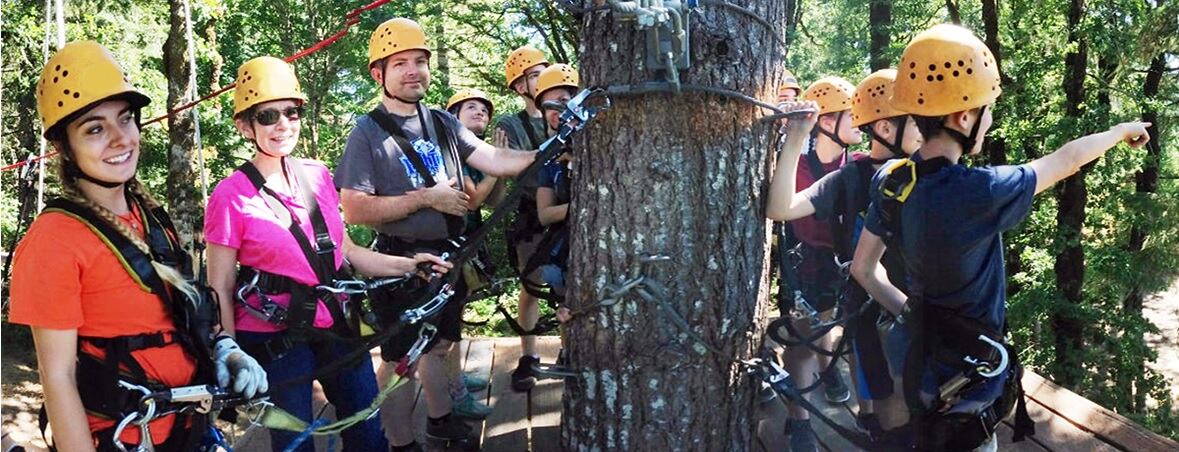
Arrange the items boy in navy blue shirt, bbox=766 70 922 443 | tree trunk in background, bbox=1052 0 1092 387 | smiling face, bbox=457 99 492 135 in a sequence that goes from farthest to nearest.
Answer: tree trunk in background, bbox=1052 0 1092 387, smiling face, bbox=457 99 492 135, boy in navy blue shirt, bbox=766 70 922 443

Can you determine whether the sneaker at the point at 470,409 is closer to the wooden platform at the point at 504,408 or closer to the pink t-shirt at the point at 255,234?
the wooden platform at the point at 504,408

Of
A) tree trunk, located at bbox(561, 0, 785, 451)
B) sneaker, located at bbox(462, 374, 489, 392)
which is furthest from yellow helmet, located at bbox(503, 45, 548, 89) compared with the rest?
tree trunk, located at bbox(561, 0, 785, 451)

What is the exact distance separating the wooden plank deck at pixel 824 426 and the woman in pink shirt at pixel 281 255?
2.09ft

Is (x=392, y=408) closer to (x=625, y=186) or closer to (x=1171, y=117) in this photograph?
(x=625, y=186)

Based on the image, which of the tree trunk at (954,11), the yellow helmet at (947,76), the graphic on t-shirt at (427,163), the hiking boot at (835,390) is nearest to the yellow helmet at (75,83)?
the graphic on t-shirt at (427,163)

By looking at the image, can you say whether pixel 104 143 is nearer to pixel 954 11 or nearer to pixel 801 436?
pixel 801 436

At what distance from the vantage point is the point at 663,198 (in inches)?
107

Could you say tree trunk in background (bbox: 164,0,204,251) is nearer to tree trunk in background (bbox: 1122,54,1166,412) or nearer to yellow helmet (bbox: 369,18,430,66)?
yellow helmet (bbox: 369,18,430,66)

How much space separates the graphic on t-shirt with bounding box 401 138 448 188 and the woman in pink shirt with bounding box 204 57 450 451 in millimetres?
534

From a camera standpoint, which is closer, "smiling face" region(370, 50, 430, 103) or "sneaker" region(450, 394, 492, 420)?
"smiling face" region(370, 50, 430, 103)

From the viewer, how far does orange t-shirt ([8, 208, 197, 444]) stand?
2258mm

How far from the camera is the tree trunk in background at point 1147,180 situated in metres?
11.6

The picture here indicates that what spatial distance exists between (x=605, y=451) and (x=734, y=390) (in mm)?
470

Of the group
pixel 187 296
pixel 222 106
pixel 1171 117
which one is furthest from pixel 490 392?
pixel 222 106
